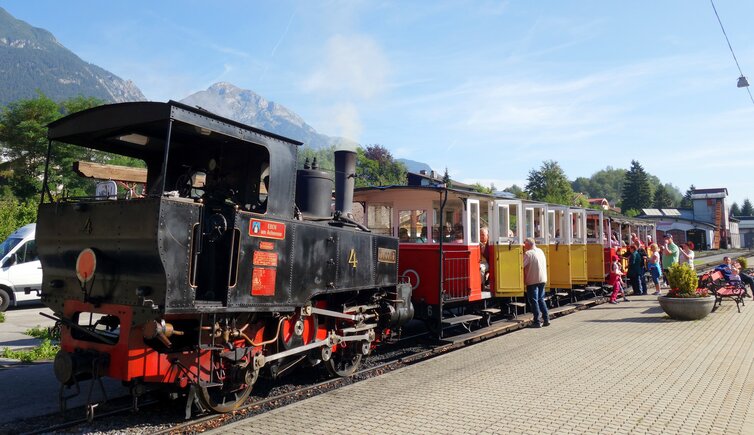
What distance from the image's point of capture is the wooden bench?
12.3 m

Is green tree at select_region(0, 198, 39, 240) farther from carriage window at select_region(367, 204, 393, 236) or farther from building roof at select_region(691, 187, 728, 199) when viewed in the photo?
building roof at select_region(691, 187, 728, 199)

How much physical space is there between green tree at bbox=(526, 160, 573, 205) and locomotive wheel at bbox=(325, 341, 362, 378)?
6796 centimetres

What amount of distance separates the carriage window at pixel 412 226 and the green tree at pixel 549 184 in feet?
213

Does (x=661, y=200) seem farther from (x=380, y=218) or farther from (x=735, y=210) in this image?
(x=380, y=218)

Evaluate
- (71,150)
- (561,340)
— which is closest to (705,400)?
(561,340)

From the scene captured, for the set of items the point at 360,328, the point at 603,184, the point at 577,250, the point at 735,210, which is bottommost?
the point at 360,328

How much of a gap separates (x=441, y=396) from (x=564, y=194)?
7266 centimetres

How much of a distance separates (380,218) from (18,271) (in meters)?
11.7

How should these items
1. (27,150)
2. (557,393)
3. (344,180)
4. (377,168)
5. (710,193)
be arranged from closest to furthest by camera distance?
(557,393) < (344,180) < (27,150) < (377,168) < (710,193)

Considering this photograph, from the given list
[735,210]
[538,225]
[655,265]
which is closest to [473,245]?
[538,225]

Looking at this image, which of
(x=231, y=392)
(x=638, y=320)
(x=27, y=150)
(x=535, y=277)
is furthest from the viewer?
(x=27, y=150)

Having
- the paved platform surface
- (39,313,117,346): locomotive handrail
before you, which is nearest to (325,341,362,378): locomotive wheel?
the paved platform surface

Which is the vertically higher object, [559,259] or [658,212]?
[658,212]

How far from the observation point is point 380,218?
1016 cm
